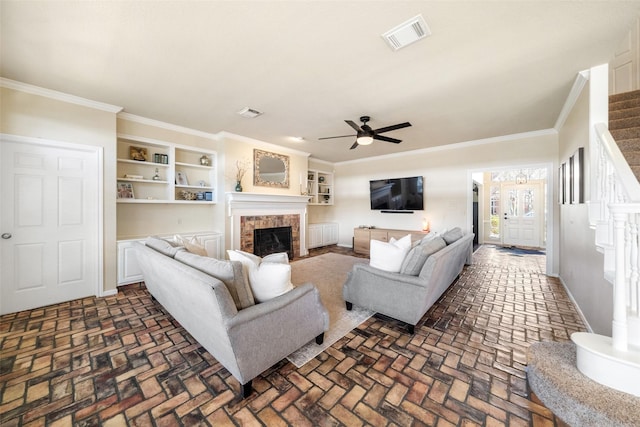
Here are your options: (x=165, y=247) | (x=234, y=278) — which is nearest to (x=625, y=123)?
(x=234, y=278)

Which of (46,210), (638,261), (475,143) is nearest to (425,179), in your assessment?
(475,143)

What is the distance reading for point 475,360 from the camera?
1.96 m

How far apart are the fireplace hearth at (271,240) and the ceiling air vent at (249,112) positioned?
2.37 metres

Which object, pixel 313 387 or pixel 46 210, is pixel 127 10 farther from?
pixel 313 387

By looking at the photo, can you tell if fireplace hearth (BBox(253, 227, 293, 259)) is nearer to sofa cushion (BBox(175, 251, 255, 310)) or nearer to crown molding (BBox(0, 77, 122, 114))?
crown molding (BBox(0, 77, 122, 114))

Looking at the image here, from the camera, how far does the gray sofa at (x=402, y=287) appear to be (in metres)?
2.32

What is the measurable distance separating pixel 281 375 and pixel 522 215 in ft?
28.4

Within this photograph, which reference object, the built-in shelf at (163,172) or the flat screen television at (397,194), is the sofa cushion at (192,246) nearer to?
the built-in shelf at (163,172)

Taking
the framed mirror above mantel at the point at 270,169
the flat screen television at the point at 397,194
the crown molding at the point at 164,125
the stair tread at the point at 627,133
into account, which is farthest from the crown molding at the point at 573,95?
the crown molding at the point at 164,125

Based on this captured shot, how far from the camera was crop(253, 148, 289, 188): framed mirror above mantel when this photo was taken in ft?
17.0

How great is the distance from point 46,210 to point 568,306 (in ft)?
21.9

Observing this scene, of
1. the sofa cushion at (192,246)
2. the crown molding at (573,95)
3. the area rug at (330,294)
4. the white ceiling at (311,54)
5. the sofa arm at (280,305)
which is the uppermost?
the white ceiling at (311,54)

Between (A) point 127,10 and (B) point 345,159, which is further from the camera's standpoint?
(B) point 345,159

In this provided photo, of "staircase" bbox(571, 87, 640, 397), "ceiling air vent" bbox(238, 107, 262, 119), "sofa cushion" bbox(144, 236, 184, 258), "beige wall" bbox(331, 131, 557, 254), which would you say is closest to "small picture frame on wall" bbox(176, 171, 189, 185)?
"ceiling air vent" bbox(238, 107, 262, 119)
